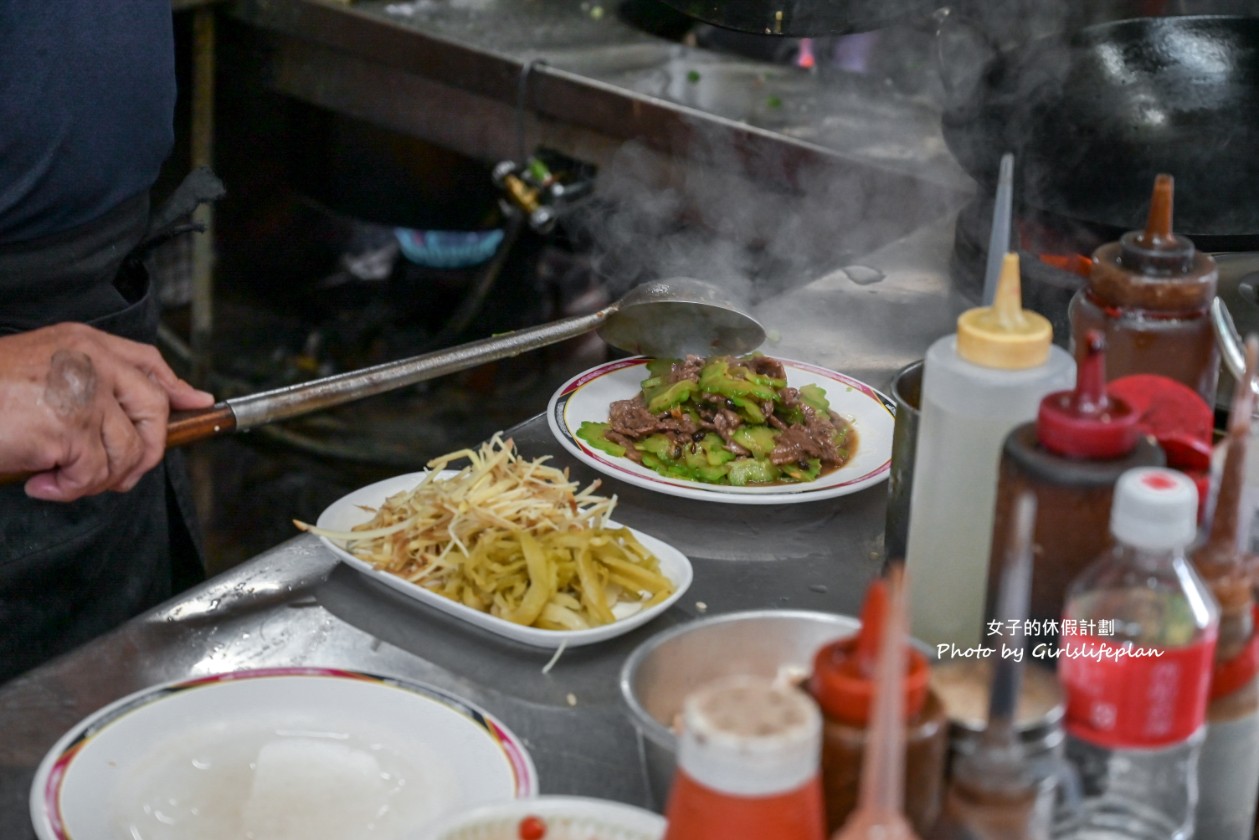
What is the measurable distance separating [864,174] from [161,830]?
2213 mm

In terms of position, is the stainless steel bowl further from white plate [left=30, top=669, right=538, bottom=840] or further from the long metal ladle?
the long metal ladle

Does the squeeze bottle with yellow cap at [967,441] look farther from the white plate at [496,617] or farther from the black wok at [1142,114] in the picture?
the black wok at [1142,114]

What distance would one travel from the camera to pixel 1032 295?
2072 millimetres

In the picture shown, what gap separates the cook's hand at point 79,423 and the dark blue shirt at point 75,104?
0.53 metres

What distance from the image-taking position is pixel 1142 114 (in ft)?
7.90

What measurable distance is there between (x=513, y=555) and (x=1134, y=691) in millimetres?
748

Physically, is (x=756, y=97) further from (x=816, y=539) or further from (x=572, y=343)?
(x=816, y=539)

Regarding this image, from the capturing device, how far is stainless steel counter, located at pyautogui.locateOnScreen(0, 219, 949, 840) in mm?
1331

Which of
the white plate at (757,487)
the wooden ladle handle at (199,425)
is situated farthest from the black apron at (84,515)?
the white plate at (757,487)

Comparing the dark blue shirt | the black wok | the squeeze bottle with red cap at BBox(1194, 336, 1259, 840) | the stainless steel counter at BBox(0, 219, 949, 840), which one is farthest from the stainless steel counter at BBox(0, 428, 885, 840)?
the black wok

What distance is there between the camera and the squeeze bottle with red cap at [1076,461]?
109 cm

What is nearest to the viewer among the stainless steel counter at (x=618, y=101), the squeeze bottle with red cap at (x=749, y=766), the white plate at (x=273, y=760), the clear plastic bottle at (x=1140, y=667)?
the squeeze bottle with red cap at (x=749, y=766)

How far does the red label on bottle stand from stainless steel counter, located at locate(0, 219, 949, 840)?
443mm

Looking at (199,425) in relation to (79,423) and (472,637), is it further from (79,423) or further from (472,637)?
(472,637)
